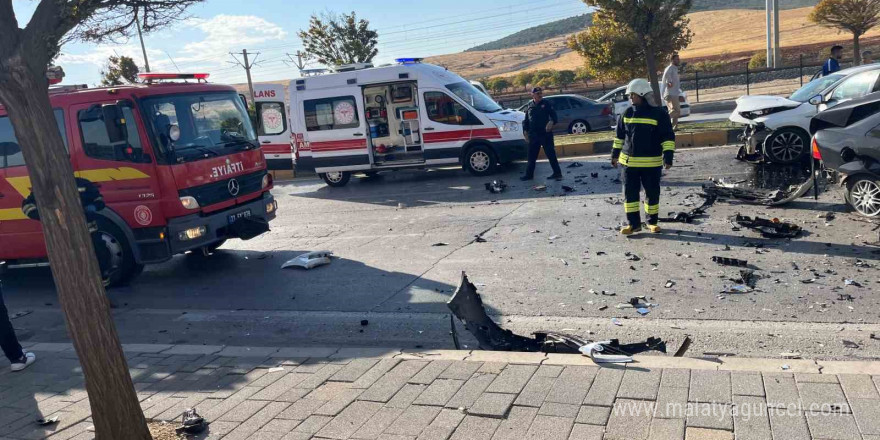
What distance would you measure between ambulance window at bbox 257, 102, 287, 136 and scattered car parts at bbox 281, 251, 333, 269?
875cm

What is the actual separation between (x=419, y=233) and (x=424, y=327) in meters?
3.96

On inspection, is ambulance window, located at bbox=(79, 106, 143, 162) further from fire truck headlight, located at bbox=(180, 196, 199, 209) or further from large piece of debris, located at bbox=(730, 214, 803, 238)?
large piece of debris, located at bbox=(730, 214, 803, 238)

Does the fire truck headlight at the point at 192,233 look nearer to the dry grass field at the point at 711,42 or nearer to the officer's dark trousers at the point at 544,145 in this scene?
the officer's dark trousers at the point at 544,145

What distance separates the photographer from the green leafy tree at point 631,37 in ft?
61.0

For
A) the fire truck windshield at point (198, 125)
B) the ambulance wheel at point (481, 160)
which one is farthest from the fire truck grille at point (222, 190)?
the ambulance wheel at point (481, 160)

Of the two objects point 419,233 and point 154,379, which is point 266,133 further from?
point 154,379

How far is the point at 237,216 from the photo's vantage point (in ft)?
28.8

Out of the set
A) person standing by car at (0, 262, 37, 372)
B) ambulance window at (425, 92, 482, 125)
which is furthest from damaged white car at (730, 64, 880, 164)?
person standing by car at (0, 262, 37, 372)

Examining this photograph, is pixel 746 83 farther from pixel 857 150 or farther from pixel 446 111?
pixel 857 150

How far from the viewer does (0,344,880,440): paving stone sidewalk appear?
11.6 ft

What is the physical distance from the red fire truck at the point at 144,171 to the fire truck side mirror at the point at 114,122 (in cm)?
1

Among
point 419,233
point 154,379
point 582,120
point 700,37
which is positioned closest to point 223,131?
point 419,233

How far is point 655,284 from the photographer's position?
636cm

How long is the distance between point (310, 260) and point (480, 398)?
4851 millimetres
